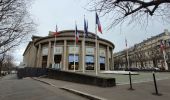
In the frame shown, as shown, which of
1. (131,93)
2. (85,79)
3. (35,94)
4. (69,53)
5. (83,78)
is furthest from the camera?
(69,53)

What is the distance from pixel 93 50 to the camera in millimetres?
62750

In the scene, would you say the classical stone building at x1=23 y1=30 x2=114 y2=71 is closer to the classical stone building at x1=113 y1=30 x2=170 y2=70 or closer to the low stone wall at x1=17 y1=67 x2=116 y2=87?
the classical stone building at x1=113 y1=30 x2=170 y2=70

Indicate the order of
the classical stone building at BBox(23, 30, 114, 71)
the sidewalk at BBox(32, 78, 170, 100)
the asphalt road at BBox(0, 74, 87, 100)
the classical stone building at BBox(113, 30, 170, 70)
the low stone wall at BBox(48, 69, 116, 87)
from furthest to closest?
the classical stone building at BBox(113, 30, 170, 70) < the classical stone building at BBox(23, 30, 114, 71) < the low stone wall at BBox(48, 69, 116, 87) < the asphalt road at BBox(0, 74, 87, 100) < the sidewalk at BBox(32, 78, 170, 100)

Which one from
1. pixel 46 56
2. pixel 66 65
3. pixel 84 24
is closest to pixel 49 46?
pixel 46 56

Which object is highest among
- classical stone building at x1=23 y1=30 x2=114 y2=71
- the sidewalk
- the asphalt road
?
classical stone building at x1=23 y1=30 x2=114 y2=71

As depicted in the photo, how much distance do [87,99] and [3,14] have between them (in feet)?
29.6

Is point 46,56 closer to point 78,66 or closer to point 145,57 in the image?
point 78,66

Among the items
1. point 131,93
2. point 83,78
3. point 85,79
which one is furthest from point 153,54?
point 131,93

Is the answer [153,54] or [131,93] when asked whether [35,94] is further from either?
[153,54]

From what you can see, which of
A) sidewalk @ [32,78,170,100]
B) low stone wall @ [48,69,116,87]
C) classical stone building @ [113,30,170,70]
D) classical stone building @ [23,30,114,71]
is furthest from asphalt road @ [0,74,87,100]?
classical stone building @ [113,30,170,70]

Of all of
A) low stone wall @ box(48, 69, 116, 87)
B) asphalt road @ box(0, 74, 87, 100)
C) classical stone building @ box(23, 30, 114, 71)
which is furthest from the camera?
classical stone building @ box(23, 30, 114, 71)

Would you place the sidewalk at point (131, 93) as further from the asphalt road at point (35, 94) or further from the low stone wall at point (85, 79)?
the asphalt road at point (35, 94)

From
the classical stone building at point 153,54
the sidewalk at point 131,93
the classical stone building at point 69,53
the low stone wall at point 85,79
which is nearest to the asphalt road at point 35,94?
the sidewalk at point 131,93

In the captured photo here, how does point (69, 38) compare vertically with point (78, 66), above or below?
above
